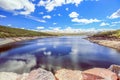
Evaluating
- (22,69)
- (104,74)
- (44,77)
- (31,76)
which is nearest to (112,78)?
(104,74)

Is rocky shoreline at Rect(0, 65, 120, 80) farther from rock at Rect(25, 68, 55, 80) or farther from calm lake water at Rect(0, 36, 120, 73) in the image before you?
calm lake water at Rect(0, 36, 120, 73)

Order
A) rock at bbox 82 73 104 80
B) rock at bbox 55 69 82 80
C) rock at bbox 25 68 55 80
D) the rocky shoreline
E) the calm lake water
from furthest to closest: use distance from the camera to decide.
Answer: the calm lake water
rock at bbox 55 69 82 80
rock at bbox 82 73 104 80
the rocky shoreline
rock at bbox 25 68 55 80

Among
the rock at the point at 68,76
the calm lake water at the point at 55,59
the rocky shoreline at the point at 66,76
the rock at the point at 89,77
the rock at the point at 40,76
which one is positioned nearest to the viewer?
the rock at the point at 40,76

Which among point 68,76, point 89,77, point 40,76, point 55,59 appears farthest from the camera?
point 55,59

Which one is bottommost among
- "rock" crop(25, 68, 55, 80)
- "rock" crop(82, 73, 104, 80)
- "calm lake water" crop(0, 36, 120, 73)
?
"calm lake water" crop(0, 36, 120, 73)

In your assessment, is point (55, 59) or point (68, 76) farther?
point (55, 59)

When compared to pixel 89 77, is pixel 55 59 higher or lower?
lower

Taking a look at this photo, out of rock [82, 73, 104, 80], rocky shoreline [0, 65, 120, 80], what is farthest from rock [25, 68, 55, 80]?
rock [82, 73, 104, 80]

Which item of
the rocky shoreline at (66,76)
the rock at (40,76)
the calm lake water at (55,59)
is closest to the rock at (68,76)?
the rocky shoreline at (66,76)

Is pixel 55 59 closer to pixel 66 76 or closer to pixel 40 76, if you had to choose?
pixel 66 76

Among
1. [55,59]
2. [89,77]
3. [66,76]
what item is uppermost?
[66,76]

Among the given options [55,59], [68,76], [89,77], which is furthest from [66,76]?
[55,59]

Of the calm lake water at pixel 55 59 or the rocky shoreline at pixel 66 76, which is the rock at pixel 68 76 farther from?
the calm lake water at pixel 55 59

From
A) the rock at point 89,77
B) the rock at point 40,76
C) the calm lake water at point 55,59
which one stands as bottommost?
the calm lake water at point 55,59
